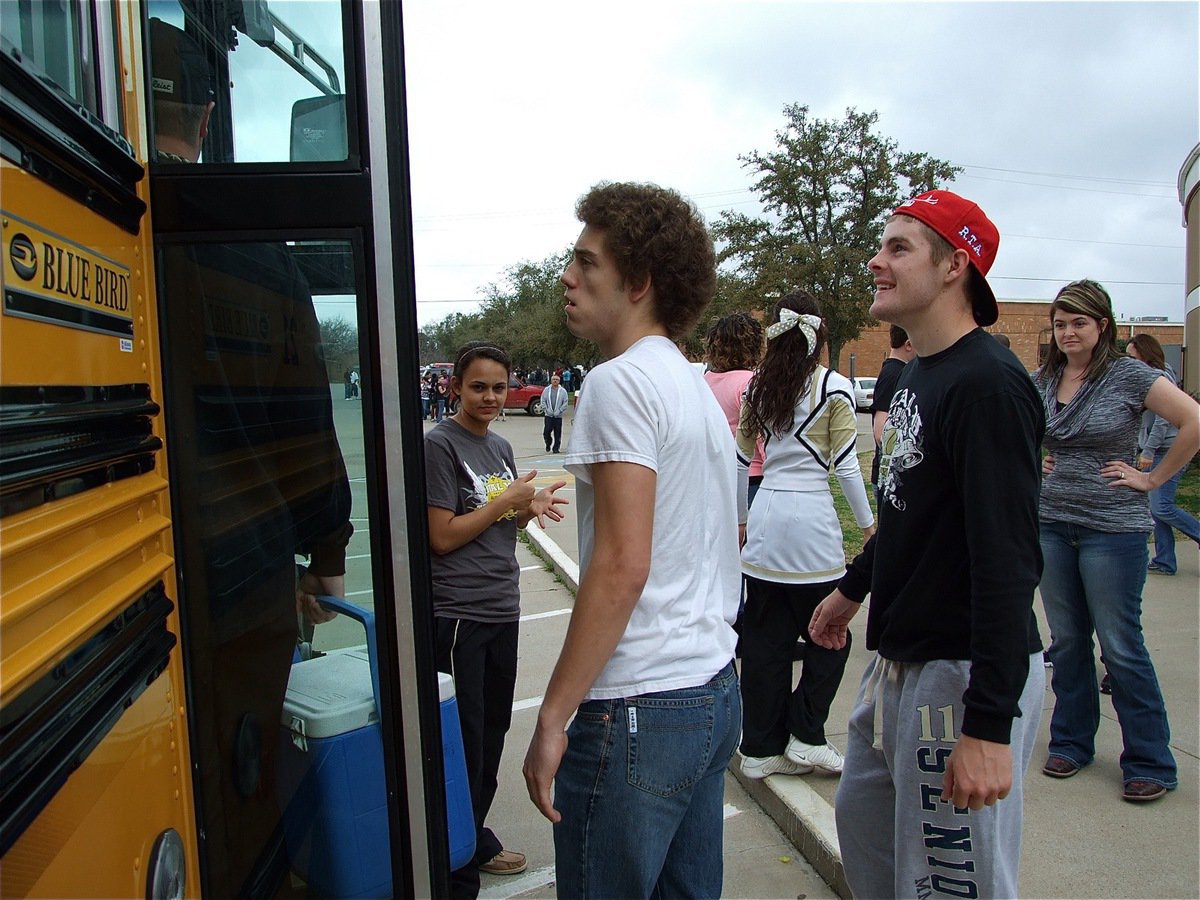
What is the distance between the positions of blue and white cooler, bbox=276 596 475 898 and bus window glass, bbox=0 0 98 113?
43.8 inches

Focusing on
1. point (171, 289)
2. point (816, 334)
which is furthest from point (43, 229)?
point (816, 334)

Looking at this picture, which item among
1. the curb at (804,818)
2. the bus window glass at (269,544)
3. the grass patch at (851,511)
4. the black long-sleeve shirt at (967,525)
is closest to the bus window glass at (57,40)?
the bus window glass at (269,544)

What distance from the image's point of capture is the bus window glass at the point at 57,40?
1207 mm

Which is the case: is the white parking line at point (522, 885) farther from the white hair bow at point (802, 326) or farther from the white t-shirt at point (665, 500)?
the white hair bow at point (802, 326)

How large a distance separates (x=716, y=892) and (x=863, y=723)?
53 centimetres

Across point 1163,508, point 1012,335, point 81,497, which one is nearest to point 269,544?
point 81,497

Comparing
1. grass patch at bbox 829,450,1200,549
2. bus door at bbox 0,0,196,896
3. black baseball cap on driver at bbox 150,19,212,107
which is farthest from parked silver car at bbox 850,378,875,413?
bus door at bbox 0,0,196,896

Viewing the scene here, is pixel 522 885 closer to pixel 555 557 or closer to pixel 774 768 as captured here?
pixel 774 768

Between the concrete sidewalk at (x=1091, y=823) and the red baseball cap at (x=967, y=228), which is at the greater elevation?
the red baseball cap at (x=967, y=228)

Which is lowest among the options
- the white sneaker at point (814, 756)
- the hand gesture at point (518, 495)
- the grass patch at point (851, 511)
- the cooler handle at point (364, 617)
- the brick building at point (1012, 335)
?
the white sneaker at point (814, 756)

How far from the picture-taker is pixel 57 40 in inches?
52.6

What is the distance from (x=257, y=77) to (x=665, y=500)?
1.18 meters

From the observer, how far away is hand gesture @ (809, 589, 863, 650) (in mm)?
2432

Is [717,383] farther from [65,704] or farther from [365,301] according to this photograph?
[65,704]
